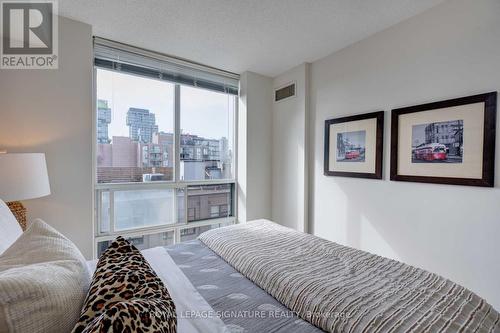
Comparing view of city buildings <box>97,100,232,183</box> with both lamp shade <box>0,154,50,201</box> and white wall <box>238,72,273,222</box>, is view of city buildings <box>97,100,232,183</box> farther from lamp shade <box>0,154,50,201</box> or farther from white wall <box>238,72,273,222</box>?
lamp shade <box>0,154,50,201</box>

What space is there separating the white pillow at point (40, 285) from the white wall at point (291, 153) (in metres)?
2.49

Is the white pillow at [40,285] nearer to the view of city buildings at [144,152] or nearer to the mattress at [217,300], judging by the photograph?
the mattress at [217,300]

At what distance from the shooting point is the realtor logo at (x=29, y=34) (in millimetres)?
1746

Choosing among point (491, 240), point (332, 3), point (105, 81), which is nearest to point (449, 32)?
point (332, 3)

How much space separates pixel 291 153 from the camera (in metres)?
3.18

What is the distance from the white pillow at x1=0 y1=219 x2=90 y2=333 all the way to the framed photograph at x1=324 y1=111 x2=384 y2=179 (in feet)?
7.67

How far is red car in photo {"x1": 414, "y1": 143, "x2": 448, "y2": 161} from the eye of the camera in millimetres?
1841

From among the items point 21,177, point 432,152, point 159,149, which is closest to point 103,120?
point 159,149

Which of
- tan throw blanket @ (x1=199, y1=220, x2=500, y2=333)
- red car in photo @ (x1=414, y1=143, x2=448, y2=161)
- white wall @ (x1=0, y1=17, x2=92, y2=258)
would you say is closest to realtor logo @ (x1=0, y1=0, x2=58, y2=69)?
white wall @ (x1=0, y1=17, x2=92, y2=258)

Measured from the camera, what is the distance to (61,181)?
206cm

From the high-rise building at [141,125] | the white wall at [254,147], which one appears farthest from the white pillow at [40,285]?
the white wall at [254,147]

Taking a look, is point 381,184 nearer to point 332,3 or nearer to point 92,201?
point 332,3

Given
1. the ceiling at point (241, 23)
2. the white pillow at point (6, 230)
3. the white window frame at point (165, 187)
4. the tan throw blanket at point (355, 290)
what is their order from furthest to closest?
the white window frame at point (165, 187), the ceiling at point (241, 23), the white pillow at point (6, 230), the tan throw blanket at point (355, 290)

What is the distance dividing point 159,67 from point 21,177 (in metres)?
1.79
